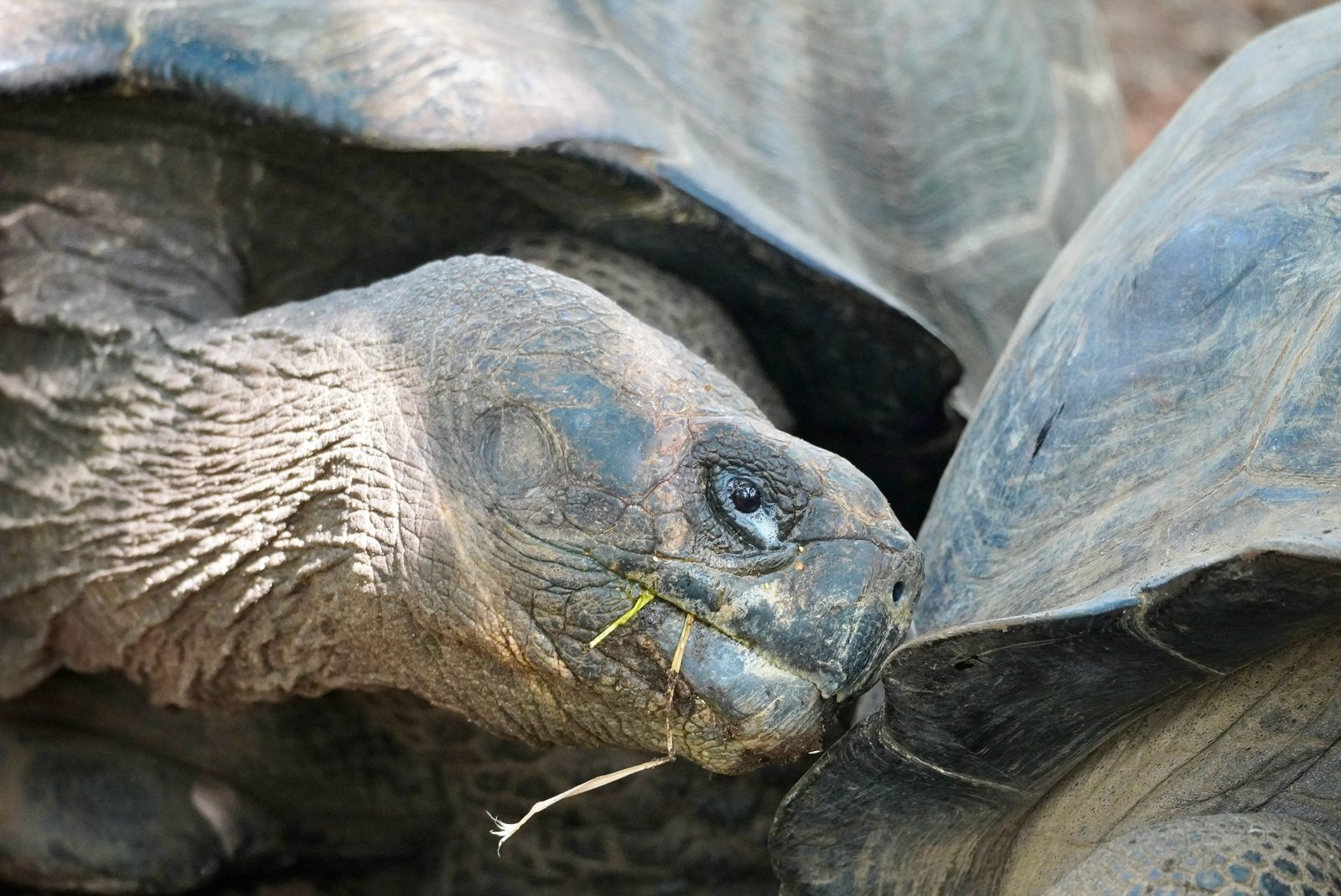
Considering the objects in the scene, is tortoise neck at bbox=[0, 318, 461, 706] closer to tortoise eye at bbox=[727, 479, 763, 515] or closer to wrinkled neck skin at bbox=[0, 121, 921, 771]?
wrinkled neck skin at bbox=[0, 121, 921, 771]

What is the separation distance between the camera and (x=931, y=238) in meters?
3.38

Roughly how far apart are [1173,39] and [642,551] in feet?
17.8

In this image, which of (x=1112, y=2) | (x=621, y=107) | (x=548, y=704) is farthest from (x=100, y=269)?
(x=1112, y=2)

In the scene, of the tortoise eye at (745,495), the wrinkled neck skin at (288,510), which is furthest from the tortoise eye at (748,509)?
the wrinkled neck skin at (288,510)

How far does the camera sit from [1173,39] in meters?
6.58

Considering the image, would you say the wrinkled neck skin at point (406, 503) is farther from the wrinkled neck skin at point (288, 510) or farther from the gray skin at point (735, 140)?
the gray skin at point (735, 140)

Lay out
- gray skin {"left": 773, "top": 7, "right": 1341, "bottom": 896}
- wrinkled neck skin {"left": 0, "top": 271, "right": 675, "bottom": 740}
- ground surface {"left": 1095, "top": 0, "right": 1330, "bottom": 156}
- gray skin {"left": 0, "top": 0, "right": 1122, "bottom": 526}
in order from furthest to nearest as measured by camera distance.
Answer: ground surface {"left": 1095, "top": 0, "right": 1330, "bottom": 156} < gray skin {"left": 0, "top": 0, "right": 1122, "bottom": 526} < wrinkled neck skin {"left": 0, "top": 271, "right": 675, "bottom": 740} < gray skin {"left": 773, "top": 7, "right": 1341, "bottom": 896}

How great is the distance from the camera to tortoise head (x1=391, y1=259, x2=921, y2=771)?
73.3 inches

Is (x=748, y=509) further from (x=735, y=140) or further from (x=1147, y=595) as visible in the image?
(x=735, y=140)

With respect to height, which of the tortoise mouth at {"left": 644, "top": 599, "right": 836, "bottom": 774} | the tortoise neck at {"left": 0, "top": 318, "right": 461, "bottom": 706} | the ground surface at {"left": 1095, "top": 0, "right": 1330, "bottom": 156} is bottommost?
the tortoise neck at {"left": 0, "top": 318, "right": 461, "bottom": 706}

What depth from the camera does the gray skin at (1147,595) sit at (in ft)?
5.36

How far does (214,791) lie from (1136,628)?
1880 mm

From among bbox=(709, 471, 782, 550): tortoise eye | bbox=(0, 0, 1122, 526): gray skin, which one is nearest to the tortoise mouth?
bbox=(709, 471, 782, 550): tortoise eye

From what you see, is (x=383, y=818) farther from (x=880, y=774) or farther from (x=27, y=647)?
(x=880, y=774)
